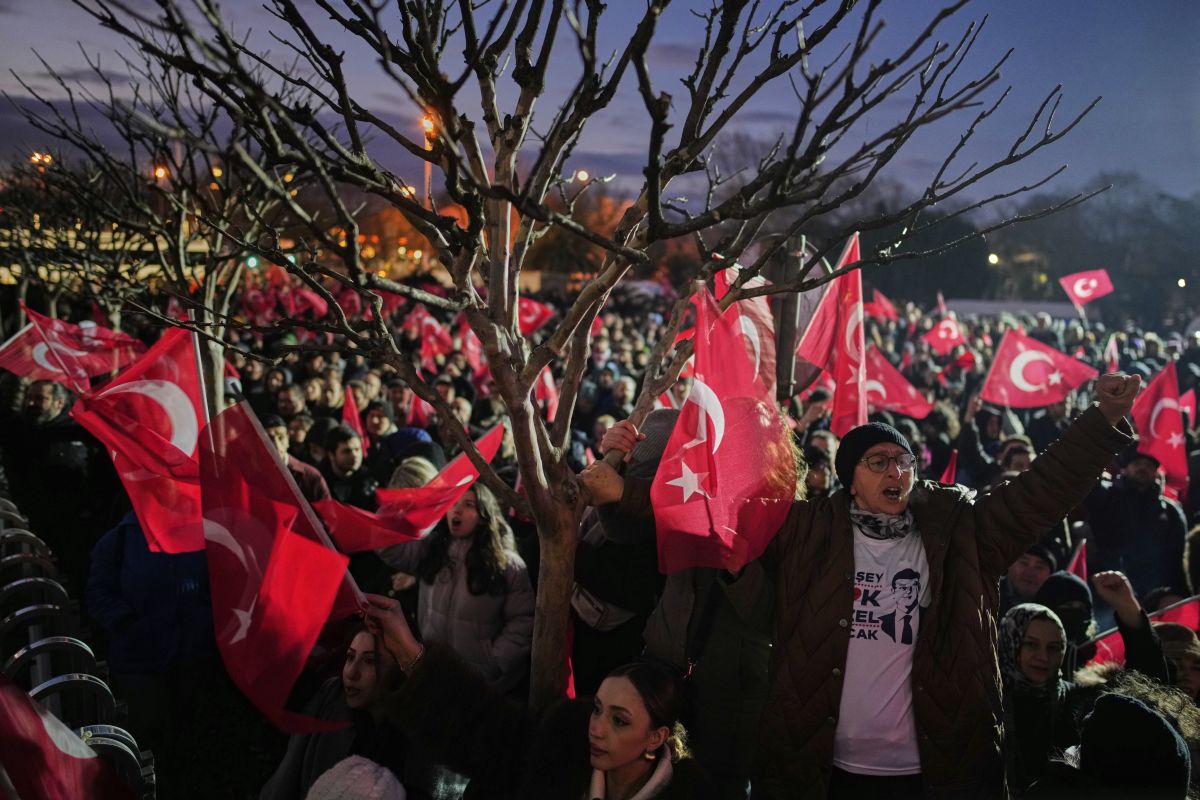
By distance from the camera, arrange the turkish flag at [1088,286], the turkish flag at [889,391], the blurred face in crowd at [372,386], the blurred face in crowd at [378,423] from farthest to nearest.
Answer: the turkish flag at [1088,286], the blurred face in crowd at [372,386], the turkish flag at [889,391], the blurred face in crowd at [378,423]

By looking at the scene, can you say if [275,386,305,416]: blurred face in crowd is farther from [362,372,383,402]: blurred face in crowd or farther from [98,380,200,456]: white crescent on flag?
[98,380,200,456]: white crescent on flag

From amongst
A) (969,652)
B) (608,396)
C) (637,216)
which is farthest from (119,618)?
(608,396)

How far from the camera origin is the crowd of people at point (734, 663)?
3016 millimetres

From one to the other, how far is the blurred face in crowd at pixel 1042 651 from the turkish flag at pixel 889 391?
547 centimetres

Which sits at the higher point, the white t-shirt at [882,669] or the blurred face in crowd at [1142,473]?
the blurred face in crowd at [1142,473]

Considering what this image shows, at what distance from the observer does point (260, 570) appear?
3219mm

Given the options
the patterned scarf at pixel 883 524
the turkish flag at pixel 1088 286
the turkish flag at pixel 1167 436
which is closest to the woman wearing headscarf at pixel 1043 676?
the patterned scarf at pixel 883 524

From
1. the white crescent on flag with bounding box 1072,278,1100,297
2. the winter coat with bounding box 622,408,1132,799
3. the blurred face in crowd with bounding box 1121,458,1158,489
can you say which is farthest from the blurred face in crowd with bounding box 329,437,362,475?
the white crescent on flag with bounding box 1072,278,1100,297

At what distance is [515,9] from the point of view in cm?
276

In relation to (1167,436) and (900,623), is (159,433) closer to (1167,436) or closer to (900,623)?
(900,623)

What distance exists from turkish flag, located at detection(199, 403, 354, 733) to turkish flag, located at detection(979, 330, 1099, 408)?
26.4ft

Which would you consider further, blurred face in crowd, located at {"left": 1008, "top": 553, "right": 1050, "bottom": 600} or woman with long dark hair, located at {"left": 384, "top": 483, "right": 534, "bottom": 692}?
blurred face in crowd, located at {"left": 1008, "top": 553, "right": 1050, "bottom": 600}

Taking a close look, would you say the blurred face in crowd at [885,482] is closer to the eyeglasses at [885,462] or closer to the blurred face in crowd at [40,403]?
the eyeglasses at [885,462]

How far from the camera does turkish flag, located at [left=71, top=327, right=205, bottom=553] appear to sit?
13.2 ft
